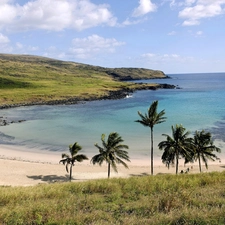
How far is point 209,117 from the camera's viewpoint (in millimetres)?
84562

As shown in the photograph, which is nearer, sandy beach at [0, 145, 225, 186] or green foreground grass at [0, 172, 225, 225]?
green foreground grass at [0, 172, 225, 225]

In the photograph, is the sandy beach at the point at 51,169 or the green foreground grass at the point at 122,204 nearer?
the green foreground grass at the point at 122,204

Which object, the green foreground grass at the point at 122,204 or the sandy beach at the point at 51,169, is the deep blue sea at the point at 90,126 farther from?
the green foreground grass at the point at 122,204

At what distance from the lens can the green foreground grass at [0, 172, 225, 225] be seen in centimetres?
1010

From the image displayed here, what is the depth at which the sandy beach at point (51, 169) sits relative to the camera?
122 ft

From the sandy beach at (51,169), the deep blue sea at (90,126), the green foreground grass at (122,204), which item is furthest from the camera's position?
the deep blue sea at (90,126)

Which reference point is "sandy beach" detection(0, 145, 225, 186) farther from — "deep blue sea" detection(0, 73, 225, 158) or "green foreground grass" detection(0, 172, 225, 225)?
"green foreground grass" detection(0, 172, 225, 225)

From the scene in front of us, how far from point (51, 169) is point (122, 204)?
30815 mm

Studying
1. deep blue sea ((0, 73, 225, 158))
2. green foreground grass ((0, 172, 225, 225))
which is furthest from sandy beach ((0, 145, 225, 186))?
green foreground grass ((0, 172, 225, 225))

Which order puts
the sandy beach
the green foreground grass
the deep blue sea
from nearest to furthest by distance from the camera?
the green foreground grass < the sandy beach < the deep blue sea

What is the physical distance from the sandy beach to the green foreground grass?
21.8 meters

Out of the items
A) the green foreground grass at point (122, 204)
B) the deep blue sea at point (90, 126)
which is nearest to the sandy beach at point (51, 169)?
Answer: the deep blue sea at point (90, 126)

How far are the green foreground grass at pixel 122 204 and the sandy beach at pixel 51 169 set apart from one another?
21.8 m

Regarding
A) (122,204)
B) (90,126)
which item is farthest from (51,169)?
(90,126)
